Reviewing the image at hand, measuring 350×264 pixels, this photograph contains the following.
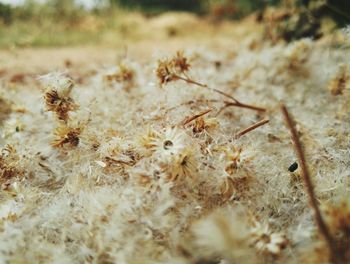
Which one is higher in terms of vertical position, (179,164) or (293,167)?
(179,164)

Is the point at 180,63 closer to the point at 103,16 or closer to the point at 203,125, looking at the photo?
the point at 203,125

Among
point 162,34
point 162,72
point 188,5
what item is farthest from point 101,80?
point 188,5

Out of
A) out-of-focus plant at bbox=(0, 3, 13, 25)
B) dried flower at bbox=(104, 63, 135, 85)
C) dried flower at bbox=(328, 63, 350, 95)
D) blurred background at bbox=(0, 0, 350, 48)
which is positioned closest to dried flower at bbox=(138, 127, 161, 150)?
dried flower at bbox=(104, 63, 135, 85)

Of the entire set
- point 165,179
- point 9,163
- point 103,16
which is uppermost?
point 165,179

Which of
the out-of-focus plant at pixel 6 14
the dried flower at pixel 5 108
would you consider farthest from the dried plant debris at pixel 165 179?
the out-of-focus plant at pixel 6 14

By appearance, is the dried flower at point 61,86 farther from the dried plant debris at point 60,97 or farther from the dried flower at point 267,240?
the dried flower at point 267,240

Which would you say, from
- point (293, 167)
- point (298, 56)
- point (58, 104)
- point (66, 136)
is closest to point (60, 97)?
point (58, 104)

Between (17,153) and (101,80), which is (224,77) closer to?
(101,80)
